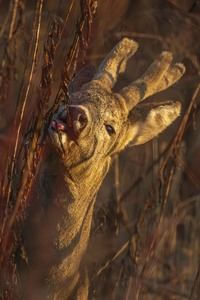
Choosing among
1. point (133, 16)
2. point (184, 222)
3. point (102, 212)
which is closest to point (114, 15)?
point (133, 16)

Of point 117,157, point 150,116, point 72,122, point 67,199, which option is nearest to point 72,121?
point 72,122

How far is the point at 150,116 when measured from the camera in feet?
13.4

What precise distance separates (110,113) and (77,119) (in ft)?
1.43

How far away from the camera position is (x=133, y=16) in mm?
6102

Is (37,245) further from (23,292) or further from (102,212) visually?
(102,212)

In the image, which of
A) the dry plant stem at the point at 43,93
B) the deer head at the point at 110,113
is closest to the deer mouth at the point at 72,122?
the deer head at the point at 110,113

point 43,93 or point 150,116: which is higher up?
point 43,93

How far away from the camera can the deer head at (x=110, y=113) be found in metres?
3.49

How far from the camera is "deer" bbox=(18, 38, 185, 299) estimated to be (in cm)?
376

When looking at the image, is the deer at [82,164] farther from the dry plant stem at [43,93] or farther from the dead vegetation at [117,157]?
the dry plant stem at [43,93]

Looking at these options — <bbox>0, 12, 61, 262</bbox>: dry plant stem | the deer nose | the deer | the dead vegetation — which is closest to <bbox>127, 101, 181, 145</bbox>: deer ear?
the deer

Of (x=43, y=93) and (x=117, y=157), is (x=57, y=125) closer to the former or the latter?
(x=43, y=93)

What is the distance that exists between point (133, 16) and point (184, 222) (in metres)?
2.16

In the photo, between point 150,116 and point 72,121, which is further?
point 150,116
